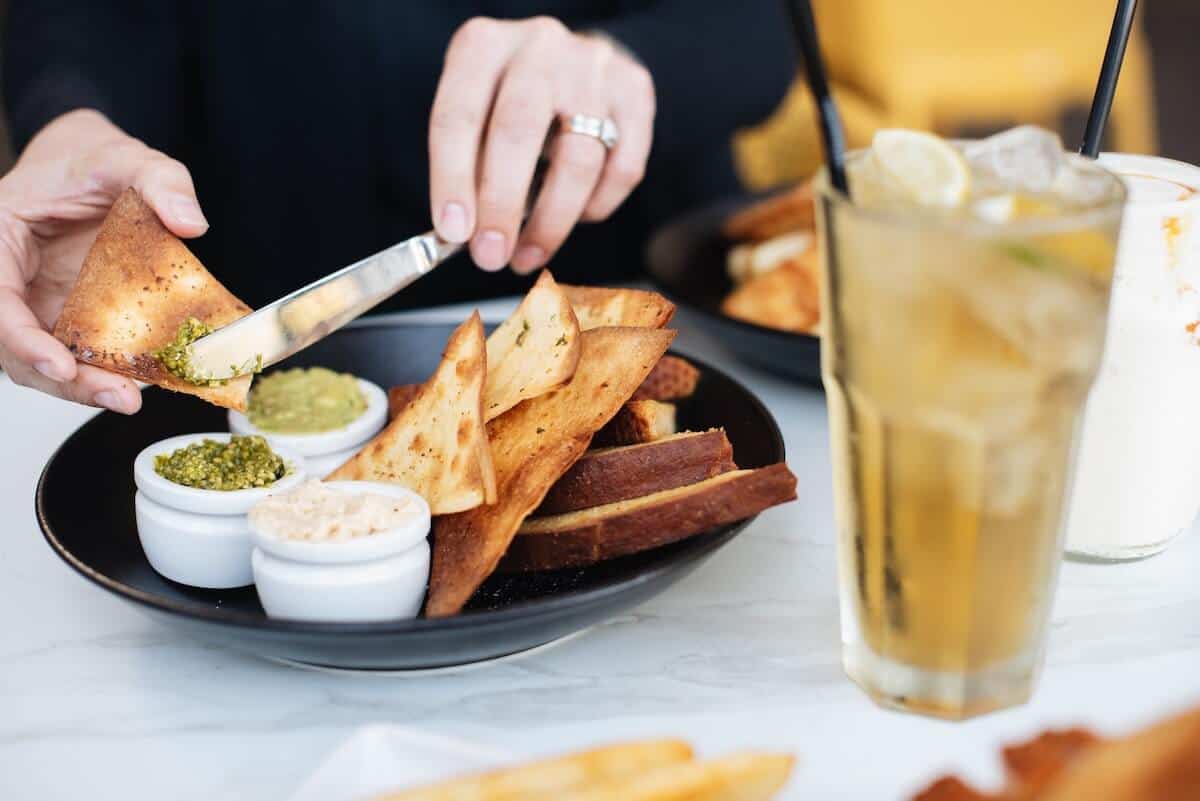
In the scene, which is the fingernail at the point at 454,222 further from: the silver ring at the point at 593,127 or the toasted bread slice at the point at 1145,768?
the toasted bread slice at the point at 1145,768

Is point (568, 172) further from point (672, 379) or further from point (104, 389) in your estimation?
point (104, 389)

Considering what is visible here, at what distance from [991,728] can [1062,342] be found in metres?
0.32

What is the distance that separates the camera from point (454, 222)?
4.75ft

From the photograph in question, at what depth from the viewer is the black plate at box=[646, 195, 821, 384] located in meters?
1.50

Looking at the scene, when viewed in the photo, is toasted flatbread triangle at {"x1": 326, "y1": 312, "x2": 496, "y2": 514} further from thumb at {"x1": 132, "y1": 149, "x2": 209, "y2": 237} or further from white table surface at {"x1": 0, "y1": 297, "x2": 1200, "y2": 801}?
thumb at {"x1": 132, "y1": 149, "x2": 209, "y2": 237}

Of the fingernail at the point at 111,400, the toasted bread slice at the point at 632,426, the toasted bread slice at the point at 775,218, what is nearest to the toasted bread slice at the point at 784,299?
→ the toasted bread slice at the point at 775,218

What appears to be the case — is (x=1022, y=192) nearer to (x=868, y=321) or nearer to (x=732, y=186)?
(x=868, y=321)

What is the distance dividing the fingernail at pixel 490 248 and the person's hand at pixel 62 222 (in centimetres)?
35

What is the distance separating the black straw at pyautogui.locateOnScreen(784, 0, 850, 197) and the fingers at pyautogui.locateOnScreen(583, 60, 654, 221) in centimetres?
87

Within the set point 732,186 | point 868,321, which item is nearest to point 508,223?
point 868,321

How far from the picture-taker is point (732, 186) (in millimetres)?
2615

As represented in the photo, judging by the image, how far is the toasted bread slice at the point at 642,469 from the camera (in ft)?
3.61

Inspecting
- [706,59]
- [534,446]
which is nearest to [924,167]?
[534,446]

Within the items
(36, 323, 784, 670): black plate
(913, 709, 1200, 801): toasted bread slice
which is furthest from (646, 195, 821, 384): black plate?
(913, 709, 1200, 801): toasted bread slice
